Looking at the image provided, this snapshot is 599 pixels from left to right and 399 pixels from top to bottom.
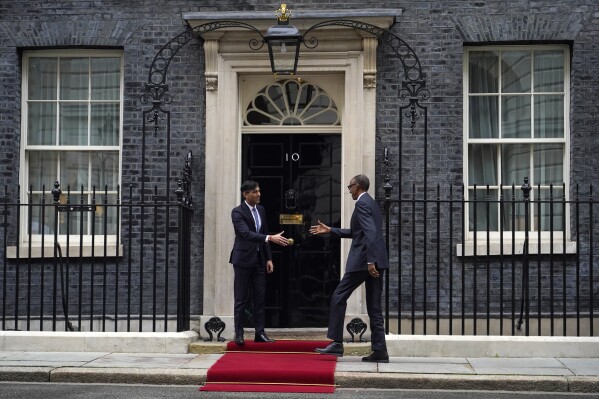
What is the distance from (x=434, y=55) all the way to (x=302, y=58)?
1552 mm

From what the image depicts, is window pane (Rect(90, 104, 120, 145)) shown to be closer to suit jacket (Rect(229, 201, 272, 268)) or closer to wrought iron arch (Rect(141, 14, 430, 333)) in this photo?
wrought iron arch (Rect(141, 14, 430, 333))

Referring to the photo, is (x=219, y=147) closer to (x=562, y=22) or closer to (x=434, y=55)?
(x=434, y=55)

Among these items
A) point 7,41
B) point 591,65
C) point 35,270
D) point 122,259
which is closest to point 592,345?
point 591,65

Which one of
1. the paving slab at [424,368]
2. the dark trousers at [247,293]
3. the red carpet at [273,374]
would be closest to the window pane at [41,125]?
the dark trousers at [247,293]

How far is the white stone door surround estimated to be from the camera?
12141mm

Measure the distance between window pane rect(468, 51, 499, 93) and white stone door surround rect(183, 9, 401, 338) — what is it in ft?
3.84

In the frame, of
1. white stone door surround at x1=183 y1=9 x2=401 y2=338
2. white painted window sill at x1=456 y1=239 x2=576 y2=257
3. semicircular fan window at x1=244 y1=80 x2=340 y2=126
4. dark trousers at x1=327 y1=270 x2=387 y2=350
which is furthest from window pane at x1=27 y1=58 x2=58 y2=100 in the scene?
white painted window sill at x1=456 y1=239 x2=576 y2=257

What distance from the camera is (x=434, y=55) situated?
12.3 metres

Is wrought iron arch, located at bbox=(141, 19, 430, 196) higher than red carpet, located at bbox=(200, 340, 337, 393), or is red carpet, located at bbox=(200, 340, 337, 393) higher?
wrought iron arch, located at bbox=(141, 19, 430, 196)

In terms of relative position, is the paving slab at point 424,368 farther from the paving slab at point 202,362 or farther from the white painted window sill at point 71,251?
the white painted window sill at point 71,251

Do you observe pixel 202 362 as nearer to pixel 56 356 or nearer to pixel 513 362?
pixel 56 356

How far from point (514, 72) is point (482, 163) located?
3.80ft

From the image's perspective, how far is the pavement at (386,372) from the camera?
933 cm

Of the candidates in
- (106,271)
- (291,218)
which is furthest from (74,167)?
(291,218)
